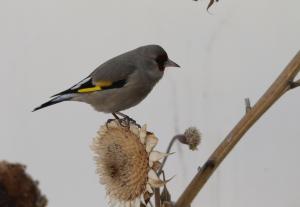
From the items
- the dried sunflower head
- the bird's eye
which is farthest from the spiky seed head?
the bird's eye

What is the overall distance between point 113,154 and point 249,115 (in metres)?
0.23

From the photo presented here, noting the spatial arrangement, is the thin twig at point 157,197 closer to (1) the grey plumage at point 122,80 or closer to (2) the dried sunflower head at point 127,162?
(2) the dried sunflower head at point 127,162

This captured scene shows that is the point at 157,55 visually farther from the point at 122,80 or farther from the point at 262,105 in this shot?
the point at 262,105

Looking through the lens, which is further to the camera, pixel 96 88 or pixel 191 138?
pixel 96 88

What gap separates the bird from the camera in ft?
2.17

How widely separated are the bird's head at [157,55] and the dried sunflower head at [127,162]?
5.0 inches

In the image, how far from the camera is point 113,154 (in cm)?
59

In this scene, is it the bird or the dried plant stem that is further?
the bird

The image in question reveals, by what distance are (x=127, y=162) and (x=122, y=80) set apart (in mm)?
160

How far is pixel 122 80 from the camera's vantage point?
2.28 feet

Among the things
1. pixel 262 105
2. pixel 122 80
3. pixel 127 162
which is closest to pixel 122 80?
pixel 122 80

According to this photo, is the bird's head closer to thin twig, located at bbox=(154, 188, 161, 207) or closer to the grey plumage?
the grey plumage

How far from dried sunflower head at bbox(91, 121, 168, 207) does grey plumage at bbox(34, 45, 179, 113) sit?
9cm

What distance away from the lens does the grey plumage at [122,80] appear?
0.66 meters
